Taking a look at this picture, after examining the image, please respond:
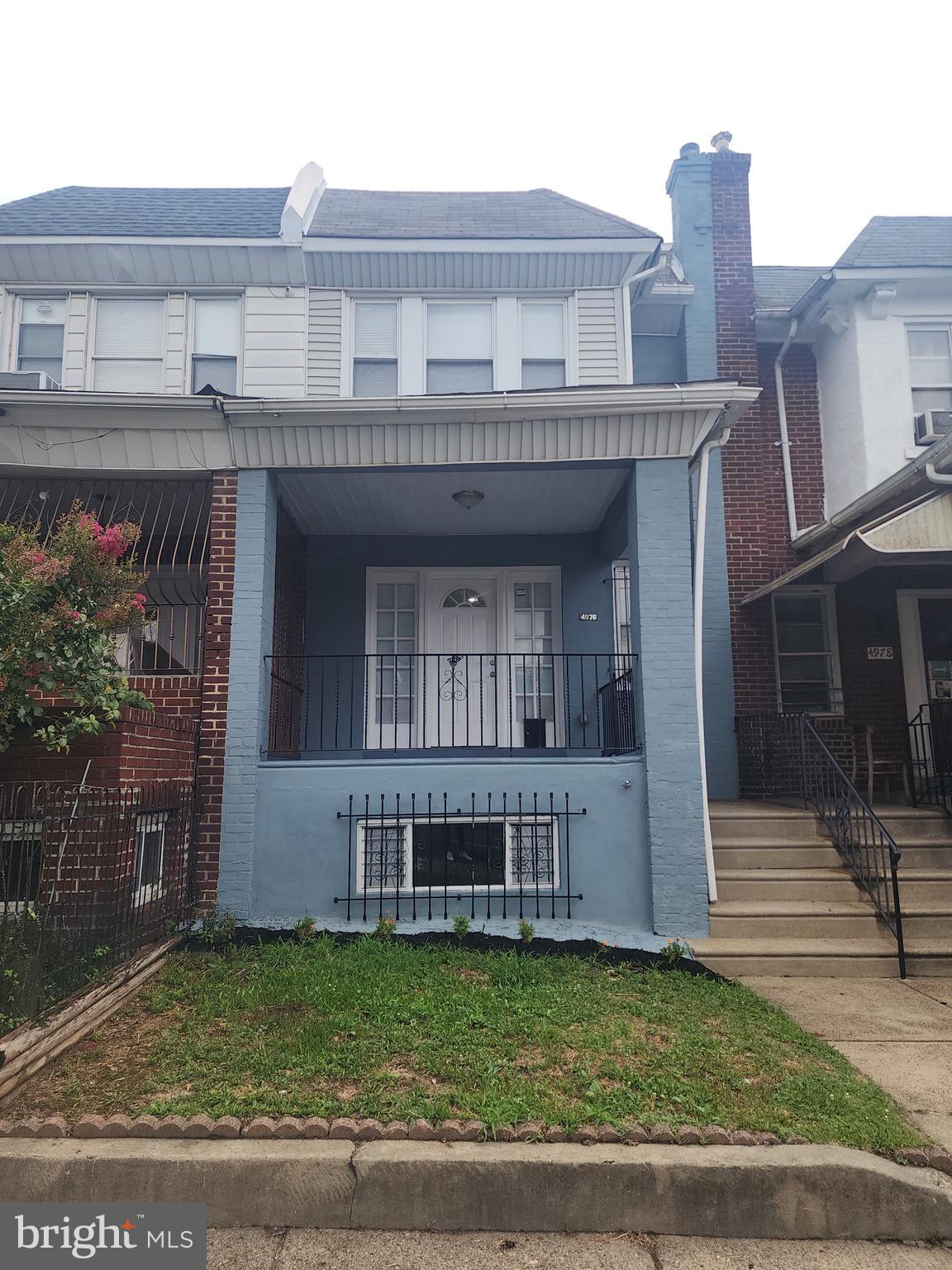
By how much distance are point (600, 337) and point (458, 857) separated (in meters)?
5.60

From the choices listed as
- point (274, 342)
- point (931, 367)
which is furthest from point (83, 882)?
point (931, 367)

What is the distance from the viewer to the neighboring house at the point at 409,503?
7.01 m

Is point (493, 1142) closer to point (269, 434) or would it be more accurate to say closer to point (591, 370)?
point (269, 434)

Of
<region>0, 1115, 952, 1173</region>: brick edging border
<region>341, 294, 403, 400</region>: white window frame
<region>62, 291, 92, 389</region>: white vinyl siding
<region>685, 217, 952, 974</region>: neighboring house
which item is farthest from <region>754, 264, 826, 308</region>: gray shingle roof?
<region>0, 1115, 952, 1173</region>: brick edging border

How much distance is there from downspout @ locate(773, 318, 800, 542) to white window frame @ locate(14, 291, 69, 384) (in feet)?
27.5

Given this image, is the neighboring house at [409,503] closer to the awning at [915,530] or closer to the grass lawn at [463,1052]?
the grass lawn at [463,1052]

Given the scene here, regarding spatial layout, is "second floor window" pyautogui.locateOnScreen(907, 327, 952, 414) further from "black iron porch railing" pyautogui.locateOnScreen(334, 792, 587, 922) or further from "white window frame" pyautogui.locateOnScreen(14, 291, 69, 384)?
"white window frame" pyautogui.locateOnScreen(14, 291, 69, 384)

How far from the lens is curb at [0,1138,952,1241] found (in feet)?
10.5

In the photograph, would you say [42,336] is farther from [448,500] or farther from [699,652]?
[699,652]

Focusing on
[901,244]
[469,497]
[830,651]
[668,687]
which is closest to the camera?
[668,687]

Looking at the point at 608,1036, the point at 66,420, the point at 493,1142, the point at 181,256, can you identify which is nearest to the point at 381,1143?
the point at 493,1142

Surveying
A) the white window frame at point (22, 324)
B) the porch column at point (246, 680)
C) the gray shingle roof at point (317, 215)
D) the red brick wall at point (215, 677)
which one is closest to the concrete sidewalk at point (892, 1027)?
the porch column at point (246, 680)

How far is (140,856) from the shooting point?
6.03 meters

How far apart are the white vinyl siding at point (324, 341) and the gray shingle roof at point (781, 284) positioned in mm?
5655
